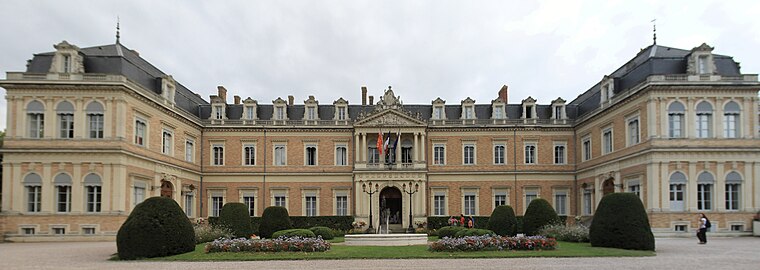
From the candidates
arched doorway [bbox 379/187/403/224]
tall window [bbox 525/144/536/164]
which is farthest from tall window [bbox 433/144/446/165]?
tall window [bbox 525/144/536/164]

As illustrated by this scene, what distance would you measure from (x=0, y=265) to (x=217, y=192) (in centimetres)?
2561

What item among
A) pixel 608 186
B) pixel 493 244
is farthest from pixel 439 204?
pixel 493 244

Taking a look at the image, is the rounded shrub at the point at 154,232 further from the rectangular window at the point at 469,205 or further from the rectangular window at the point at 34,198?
the rectangular window at the point at 469,205

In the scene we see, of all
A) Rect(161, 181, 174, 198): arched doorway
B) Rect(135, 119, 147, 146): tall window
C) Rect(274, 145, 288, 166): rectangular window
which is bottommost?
Rect(161, 181, 174, 198): arched doorway

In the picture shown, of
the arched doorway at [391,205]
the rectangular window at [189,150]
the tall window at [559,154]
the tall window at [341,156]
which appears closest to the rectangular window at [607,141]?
the tall window at [559,154]

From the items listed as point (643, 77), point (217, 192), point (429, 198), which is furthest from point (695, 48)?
point (217, 192)

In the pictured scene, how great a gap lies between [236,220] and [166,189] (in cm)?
804

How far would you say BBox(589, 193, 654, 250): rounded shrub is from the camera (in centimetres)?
2156

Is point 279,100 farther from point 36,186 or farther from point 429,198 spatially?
point 36,186

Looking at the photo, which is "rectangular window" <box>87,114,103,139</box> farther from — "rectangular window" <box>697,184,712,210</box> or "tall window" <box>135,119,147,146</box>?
"rectangular window" <box>697,184,712,210</box>

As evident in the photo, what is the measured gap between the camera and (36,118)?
3131 cm

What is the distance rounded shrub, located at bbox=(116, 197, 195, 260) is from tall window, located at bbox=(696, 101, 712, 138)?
24203 millimetres

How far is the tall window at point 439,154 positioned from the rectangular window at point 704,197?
17.2 m

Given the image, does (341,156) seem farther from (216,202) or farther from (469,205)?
(469,205)
